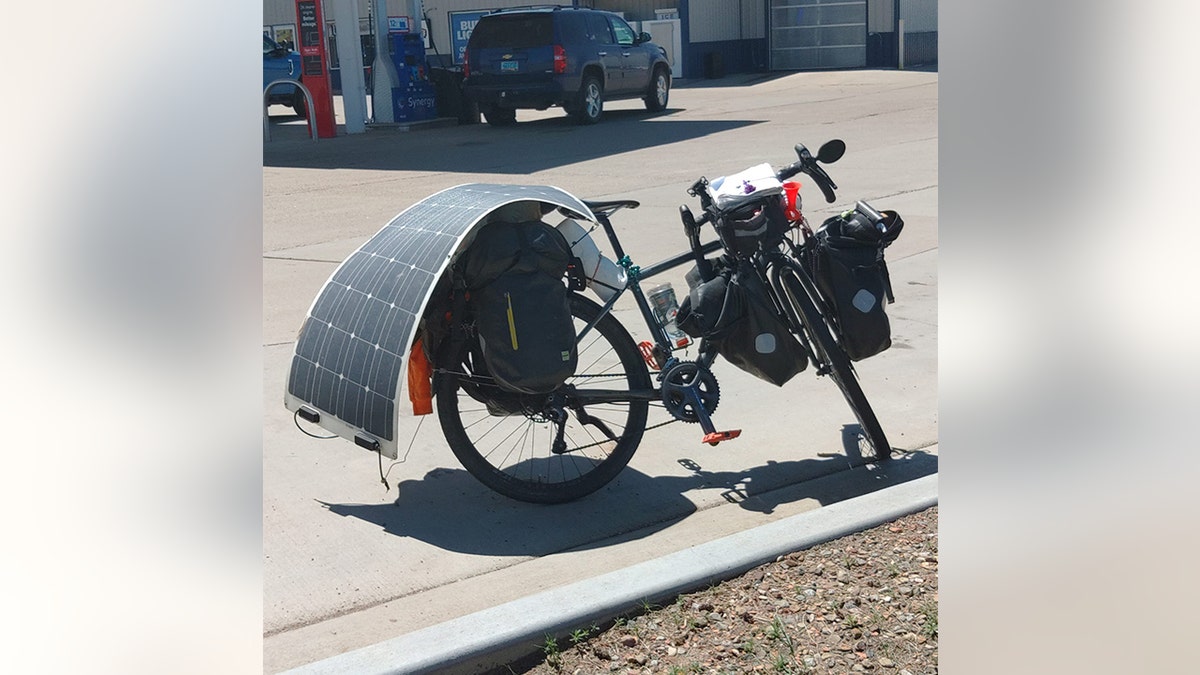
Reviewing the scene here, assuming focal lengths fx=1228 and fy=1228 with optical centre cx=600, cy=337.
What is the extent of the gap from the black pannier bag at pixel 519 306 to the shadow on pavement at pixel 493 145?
10506mm

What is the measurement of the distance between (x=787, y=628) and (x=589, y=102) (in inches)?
707

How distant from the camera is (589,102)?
20703 millimetres

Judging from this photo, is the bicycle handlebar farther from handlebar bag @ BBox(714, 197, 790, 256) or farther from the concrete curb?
the concrete curb

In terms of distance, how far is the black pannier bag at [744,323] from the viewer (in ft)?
15.5

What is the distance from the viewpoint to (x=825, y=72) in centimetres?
3144

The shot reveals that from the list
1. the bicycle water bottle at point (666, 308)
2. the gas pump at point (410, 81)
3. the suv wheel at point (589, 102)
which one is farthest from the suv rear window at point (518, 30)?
the bicycle water bottle at point (666, 308)

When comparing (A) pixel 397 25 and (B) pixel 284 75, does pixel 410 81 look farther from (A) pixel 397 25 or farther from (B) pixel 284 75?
(B) pixel 284 75

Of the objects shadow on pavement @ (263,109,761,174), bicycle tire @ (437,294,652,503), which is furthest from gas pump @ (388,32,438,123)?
bicycle tire @ (437,294,652,503)

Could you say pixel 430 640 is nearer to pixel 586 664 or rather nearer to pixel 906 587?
pixel 586 664

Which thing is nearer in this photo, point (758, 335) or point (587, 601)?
point (587, 601)

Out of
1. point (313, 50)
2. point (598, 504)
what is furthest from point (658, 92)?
point (598, 504)

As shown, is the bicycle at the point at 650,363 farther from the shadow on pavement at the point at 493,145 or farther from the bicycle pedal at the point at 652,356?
the shadow on pavement at the point at 493,145
